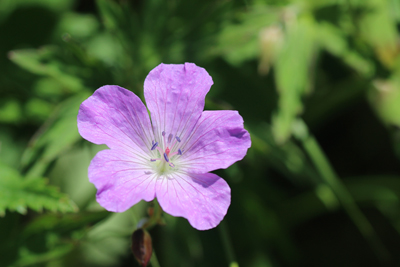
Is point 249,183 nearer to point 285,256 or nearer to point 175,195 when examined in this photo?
point 285,256

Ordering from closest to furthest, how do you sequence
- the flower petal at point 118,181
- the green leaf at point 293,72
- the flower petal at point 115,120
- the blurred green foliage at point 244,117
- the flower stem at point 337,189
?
the flower petal at point 118,181 → the flower petal at point 115,120 → the blurred green foliage at point 244,117 → the green leaf at point 293,72 → the flower stem at point 337,189

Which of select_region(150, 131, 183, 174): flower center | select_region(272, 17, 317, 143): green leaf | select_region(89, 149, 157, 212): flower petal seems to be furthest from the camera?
select_region(272, 17, 317, 143): green leaf

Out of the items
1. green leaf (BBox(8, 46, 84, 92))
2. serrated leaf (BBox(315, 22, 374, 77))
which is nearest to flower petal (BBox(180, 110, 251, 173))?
green leaf (BBox(8, 46, 84, 92))

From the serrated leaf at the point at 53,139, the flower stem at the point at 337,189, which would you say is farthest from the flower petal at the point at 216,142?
the flower stem at the point at 337,189

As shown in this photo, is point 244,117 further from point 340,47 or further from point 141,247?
point 141,247

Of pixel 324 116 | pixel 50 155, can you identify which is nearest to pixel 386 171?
pixel 324 116

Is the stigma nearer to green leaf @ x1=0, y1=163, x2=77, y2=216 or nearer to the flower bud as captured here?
the flower bud

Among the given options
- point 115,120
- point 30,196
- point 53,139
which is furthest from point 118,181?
point 53,139

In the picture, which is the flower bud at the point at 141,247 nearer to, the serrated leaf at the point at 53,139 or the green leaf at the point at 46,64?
the serrated leaf at the point at 53,139
